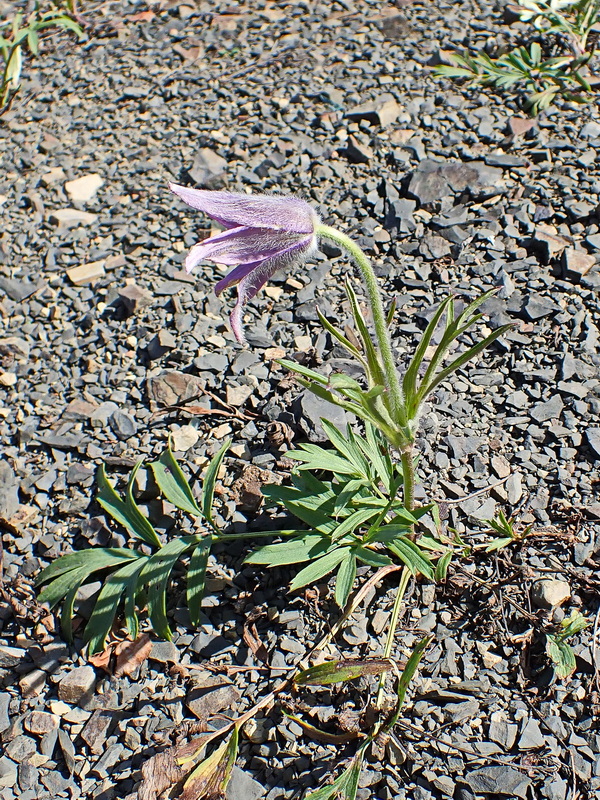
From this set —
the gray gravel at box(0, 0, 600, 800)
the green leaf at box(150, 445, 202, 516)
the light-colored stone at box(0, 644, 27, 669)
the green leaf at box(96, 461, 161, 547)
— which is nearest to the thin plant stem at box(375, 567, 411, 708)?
the gray gravel at box(0, 0, 600, 800)

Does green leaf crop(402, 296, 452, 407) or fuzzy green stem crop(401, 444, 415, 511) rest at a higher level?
green leaf crop(402, 296, 452, 407)

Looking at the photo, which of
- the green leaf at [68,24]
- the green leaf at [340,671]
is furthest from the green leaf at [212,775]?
the green leaf at [68,24]

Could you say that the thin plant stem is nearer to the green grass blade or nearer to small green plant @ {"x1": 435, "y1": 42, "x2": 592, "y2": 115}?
the green grass blade

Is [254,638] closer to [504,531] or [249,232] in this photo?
[504,531]

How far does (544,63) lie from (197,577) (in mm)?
3402

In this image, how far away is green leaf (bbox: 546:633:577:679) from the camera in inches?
90.9

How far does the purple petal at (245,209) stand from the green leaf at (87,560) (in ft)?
4.11

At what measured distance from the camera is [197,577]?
8.21ft

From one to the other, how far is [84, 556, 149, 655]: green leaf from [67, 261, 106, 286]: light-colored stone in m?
1.73

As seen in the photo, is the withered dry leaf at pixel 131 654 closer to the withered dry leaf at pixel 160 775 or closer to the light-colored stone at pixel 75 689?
the light-colored stone at pixel 75 689

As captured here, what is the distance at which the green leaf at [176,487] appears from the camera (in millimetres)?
2684

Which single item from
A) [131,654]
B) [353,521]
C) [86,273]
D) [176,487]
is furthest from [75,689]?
[86,273]

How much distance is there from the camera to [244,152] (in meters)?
4.25

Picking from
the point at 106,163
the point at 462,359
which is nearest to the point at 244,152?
the point at 106,163
